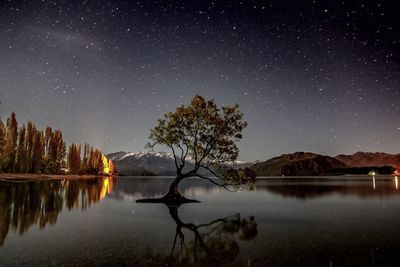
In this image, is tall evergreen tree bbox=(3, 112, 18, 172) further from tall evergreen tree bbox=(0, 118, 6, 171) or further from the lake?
the lake

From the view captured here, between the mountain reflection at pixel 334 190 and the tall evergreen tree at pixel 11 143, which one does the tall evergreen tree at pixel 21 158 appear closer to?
the tall evergreen tree at pixel 11 143

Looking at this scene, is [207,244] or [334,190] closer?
[207,244]

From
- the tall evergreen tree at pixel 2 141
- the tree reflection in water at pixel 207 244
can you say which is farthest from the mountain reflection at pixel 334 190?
the tall evergreen tree at pixel 2 141

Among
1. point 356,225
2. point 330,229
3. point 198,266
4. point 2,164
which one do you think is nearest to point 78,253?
point 198,266

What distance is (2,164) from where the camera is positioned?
4075 inches

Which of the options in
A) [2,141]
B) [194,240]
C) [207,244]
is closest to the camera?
[207,244]

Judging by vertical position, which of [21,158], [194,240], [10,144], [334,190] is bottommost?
[334,190]

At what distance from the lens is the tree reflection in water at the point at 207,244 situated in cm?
1568

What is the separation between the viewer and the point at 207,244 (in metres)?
19.9

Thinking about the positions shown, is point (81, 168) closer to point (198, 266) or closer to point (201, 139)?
point (201, 139)

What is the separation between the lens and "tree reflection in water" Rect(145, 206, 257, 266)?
15680 millimetres

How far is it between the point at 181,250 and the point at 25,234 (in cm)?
1098

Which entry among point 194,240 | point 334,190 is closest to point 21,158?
point 334,190

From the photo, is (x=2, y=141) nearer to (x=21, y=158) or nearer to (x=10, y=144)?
(x=10, y=144)
